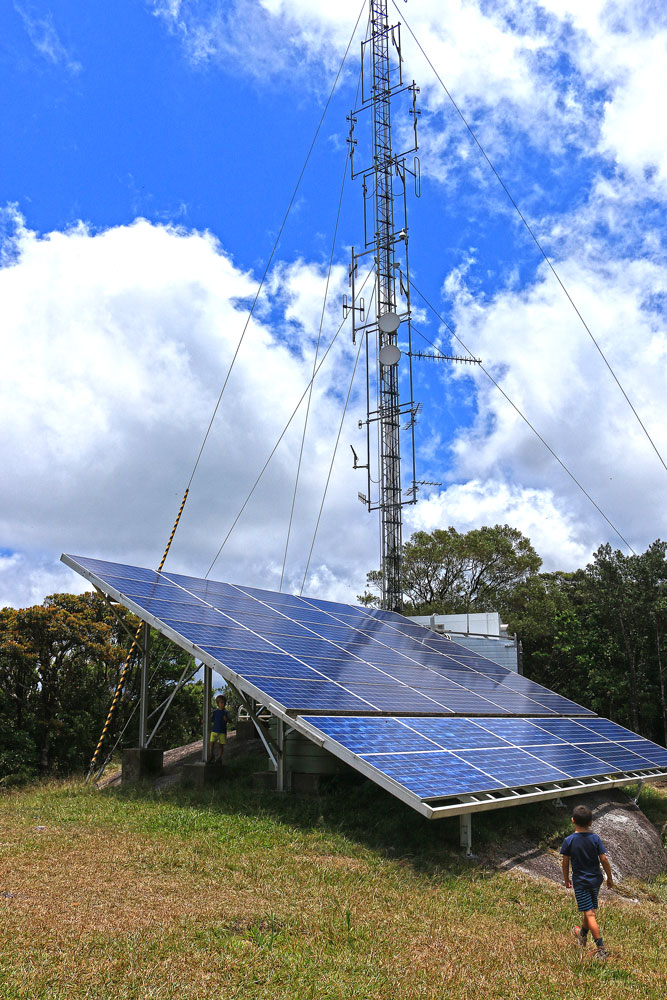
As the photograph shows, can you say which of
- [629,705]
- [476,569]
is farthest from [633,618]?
[476,569]

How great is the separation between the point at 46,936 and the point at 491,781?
7.23 meters

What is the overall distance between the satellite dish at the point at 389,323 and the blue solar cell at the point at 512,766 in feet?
62.3

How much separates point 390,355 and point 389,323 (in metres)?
1.27

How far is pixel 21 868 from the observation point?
34.6ft

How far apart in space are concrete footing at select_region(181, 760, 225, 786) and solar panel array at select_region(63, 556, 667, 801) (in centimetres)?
259

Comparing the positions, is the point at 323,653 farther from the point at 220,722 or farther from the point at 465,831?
the point at 465,831

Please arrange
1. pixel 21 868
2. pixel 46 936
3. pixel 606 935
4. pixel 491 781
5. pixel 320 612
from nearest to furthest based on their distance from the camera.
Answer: pixel 46 936 < pixel 606 935 < pixel 21 868 < pixel 491 781 < pixel 320 612

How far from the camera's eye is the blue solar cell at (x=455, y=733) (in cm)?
1455

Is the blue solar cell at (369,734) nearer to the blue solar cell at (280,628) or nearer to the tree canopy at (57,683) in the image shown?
the blue solar cell at (280,628)

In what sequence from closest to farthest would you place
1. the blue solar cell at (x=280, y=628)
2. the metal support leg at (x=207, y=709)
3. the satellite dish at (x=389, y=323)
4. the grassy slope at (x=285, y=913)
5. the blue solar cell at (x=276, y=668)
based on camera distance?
the grassy slope at (x=285, y=913) → the blue solar cell at (x=276, y=668) → the metal support leg at (x=207, y=709) → the blue solar cell at (x=280, y=628) → the satellite dish at (x=389, y=323)

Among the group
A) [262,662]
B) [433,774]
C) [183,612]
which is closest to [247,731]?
[183,612]

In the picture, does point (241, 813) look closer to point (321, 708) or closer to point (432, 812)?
point (321, 708)

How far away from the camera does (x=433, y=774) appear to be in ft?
40.5

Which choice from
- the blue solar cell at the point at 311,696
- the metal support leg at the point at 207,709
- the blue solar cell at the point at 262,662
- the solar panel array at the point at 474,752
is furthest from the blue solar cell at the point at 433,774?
the metal support leg at the point at 207,709
